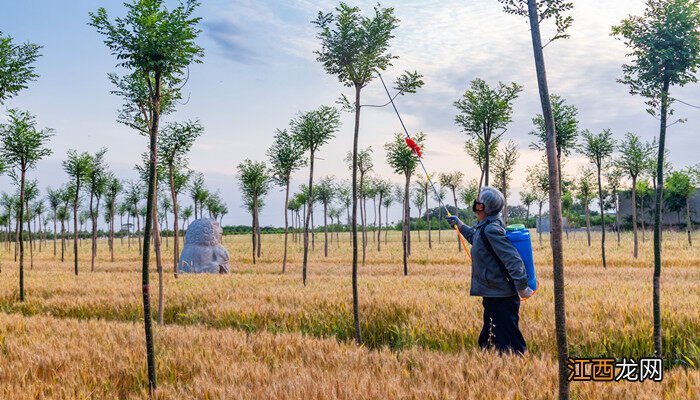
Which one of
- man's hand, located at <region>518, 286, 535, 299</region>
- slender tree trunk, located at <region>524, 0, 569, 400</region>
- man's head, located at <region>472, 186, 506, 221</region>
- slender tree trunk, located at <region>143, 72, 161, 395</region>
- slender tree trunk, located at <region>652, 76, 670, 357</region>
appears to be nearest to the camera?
slender tree trunk, located at <region>524, 0, 569, 400</region>

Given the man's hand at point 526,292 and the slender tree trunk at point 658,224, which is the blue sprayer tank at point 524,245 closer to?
the man's hand at point 526,292

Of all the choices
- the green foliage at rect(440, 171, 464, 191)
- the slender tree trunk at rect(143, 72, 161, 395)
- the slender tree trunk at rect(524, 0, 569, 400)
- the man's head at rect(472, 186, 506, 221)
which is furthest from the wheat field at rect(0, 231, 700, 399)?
the green foliage at rect(440, 171, 464, 191)

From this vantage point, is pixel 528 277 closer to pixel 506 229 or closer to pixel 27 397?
pixel 506 229

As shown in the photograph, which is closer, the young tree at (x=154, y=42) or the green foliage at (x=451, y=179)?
the young tree at (x=154, y=42)

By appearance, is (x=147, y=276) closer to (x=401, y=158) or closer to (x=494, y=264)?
(x=494, y=264)

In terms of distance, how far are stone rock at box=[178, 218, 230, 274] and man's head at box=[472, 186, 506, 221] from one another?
71.3 feet

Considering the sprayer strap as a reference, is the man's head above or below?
above

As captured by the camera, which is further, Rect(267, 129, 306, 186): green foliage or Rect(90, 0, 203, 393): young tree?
Rect(267, 129, 306, 186): green foliage

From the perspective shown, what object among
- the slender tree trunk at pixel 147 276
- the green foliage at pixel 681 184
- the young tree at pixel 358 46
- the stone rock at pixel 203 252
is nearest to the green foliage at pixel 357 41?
the young tree at pixel 358 46

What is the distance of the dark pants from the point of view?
5.95 m

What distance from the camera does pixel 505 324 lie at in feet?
19.6

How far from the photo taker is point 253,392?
4637mm

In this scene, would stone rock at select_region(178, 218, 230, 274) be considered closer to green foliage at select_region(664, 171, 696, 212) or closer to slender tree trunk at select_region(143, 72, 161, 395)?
slender tree trunk at select_region(143, 72, 161, 395)

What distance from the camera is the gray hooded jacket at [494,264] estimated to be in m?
5.55
